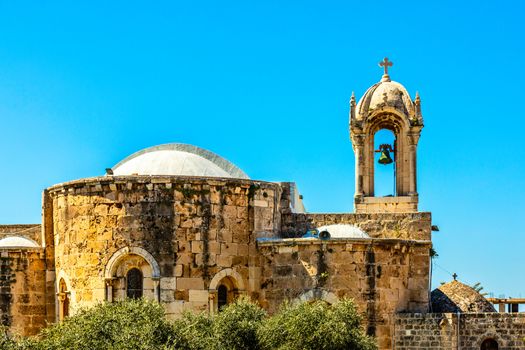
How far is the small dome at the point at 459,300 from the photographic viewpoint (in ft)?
97.8

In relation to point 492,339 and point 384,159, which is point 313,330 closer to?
point 492,339

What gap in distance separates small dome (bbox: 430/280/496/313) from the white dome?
10.6ft

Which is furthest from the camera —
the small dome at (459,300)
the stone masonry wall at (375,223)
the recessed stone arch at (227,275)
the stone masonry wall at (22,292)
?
the stone masonry wall at (375,223)

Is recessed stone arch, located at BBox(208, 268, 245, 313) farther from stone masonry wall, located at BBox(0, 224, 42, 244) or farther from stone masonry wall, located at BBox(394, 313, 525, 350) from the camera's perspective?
stone masonry wall, located at BBox(0, 224, 42, 244)

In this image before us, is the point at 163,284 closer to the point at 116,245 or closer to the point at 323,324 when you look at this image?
the point at 116,245

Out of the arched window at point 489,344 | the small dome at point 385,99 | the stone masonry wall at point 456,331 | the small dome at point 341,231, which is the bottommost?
the arched window at point 489,344

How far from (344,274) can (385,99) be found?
680cm

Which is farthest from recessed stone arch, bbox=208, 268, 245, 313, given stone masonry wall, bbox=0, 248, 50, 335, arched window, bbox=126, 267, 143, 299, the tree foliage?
stone masonry wall, bbox=0, 248, 50, 335

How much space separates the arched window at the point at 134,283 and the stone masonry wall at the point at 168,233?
244mm

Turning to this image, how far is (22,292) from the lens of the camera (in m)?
29.4

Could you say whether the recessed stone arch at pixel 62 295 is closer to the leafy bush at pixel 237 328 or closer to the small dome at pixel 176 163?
the small dome at pixel 176 163

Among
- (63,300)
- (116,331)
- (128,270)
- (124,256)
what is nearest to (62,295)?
(63,300)

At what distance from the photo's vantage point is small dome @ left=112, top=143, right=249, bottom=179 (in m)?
29.5

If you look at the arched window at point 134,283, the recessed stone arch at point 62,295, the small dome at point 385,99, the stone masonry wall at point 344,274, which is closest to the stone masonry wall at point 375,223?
the stone masonry wall at point 344,274
